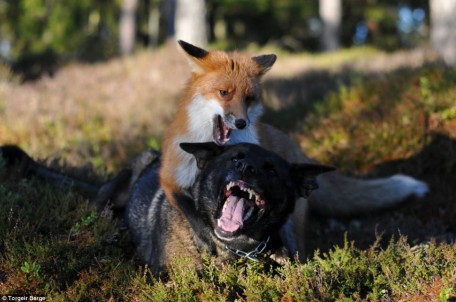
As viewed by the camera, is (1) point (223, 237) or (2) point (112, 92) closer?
(1) point (223, 237)

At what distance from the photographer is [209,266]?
16.1 ft

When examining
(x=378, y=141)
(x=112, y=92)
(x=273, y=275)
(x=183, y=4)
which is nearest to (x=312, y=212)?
(x=378, y=141)

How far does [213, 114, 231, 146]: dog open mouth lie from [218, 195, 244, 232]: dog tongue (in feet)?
2.73

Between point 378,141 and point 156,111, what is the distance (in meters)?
4.89

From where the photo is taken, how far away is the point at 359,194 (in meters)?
7.31

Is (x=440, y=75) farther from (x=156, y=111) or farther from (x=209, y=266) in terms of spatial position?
(x=209, y=266)

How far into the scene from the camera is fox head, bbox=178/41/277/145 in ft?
17.9

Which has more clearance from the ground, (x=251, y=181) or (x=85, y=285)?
(x=251, y=181)

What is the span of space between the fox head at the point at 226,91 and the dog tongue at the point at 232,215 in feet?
2.58

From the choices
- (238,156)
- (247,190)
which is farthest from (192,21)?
(247,190)

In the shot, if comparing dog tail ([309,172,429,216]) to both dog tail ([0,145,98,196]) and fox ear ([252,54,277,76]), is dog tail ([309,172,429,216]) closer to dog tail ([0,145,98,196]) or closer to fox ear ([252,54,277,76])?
fox ear ([252,54,277,76])

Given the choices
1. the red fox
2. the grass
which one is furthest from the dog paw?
the red fox

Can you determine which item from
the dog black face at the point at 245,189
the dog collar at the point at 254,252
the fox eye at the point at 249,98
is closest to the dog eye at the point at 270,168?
the dog black face at the point at 245,189

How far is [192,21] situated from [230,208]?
37.8 ft
